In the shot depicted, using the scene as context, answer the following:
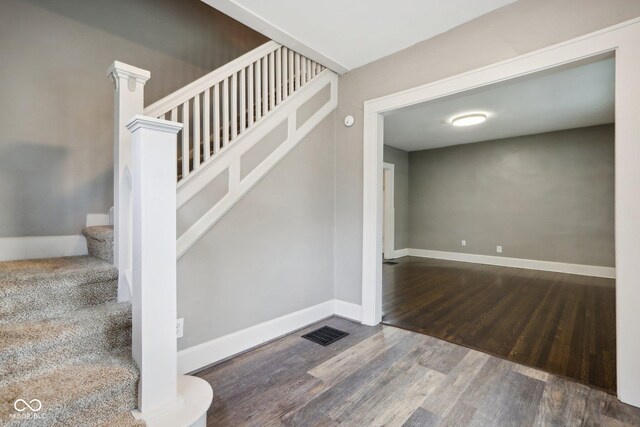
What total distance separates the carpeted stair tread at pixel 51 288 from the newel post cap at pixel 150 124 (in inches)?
41.0

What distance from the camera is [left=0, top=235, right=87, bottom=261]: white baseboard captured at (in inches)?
88.6

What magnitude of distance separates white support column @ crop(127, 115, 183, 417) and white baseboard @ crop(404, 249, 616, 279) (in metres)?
6.51

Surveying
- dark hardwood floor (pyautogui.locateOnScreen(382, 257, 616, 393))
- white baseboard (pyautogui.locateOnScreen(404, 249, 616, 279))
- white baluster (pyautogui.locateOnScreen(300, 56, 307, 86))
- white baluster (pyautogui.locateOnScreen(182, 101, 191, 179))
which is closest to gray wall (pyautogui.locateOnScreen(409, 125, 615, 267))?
white baseboard (pyautogui.locateOnScreen(404, 249, 616, 279))

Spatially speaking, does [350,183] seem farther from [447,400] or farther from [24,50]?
[24,50]

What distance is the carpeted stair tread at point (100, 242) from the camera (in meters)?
2.13

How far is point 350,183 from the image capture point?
3.07 m

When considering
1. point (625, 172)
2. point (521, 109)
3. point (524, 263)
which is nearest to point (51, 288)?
point (625, 172)

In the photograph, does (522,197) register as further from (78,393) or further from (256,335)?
(78,393)

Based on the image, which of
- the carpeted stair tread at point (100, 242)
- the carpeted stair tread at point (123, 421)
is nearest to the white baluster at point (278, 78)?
the carpeted stair tread at point (100, 242)

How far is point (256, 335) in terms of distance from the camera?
8.02 ft

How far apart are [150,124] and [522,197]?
21.8 feet

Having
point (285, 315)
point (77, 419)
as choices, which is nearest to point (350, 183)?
point (285, 315)

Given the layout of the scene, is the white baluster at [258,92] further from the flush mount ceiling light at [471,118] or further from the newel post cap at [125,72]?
the flush mount ceiling light at [471,118]

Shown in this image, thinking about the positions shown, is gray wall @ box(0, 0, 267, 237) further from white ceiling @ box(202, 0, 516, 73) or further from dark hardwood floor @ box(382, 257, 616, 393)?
dark hardwood floor @ box(382, 257, 616, 393)
